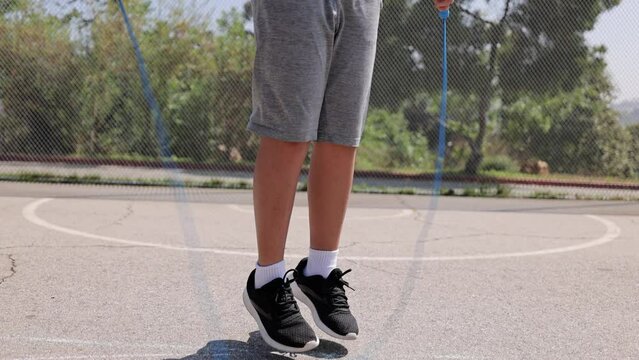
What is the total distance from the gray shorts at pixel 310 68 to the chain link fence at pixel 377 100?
5.80m

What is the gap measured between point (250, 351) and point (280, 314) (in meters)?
0.15

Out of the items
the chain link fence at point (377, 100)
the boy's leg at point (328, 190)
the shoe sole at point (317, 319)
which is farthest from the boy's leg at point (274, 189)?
the chain link fence at point (377, 100)

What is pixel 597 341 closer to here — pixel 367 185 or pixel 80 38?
pixel 367 185

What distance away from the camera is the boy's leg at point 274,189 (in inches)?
87.7

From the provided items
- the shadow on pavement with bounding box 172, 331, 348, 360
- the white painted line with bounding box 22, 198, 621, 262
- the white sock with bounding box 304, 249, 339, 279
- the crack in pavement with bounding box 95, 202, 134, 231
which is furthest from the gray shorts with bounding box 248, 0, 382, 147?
Answer: the crack in pavement with bounding box 95, 202, 134, 231

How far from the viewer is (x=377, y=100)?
30.3 ft

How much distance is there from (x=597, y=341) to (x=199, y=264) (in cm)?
183

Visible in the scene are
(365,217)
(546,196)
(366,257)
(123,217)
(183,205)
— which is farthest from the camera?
(546,196)

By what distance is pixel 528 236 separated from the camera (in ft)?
16.1

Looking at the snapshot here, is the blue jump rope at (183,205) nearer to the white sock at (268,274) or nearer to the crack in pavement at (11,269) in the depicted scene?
the white sock at (268,274)

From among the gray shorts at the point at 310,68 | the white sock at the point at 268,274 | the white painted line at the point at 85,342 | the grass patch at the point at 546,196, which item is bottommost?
the grass patch at the point at 546,196

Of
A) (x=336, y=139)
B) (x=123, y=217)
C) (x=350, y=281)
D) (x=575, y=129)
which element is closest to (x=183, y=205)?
(x=123, y=217)

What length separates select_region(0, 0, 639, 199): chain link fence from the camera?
8.40 m

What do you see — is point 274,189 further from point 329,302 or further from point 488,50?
point 488,50
